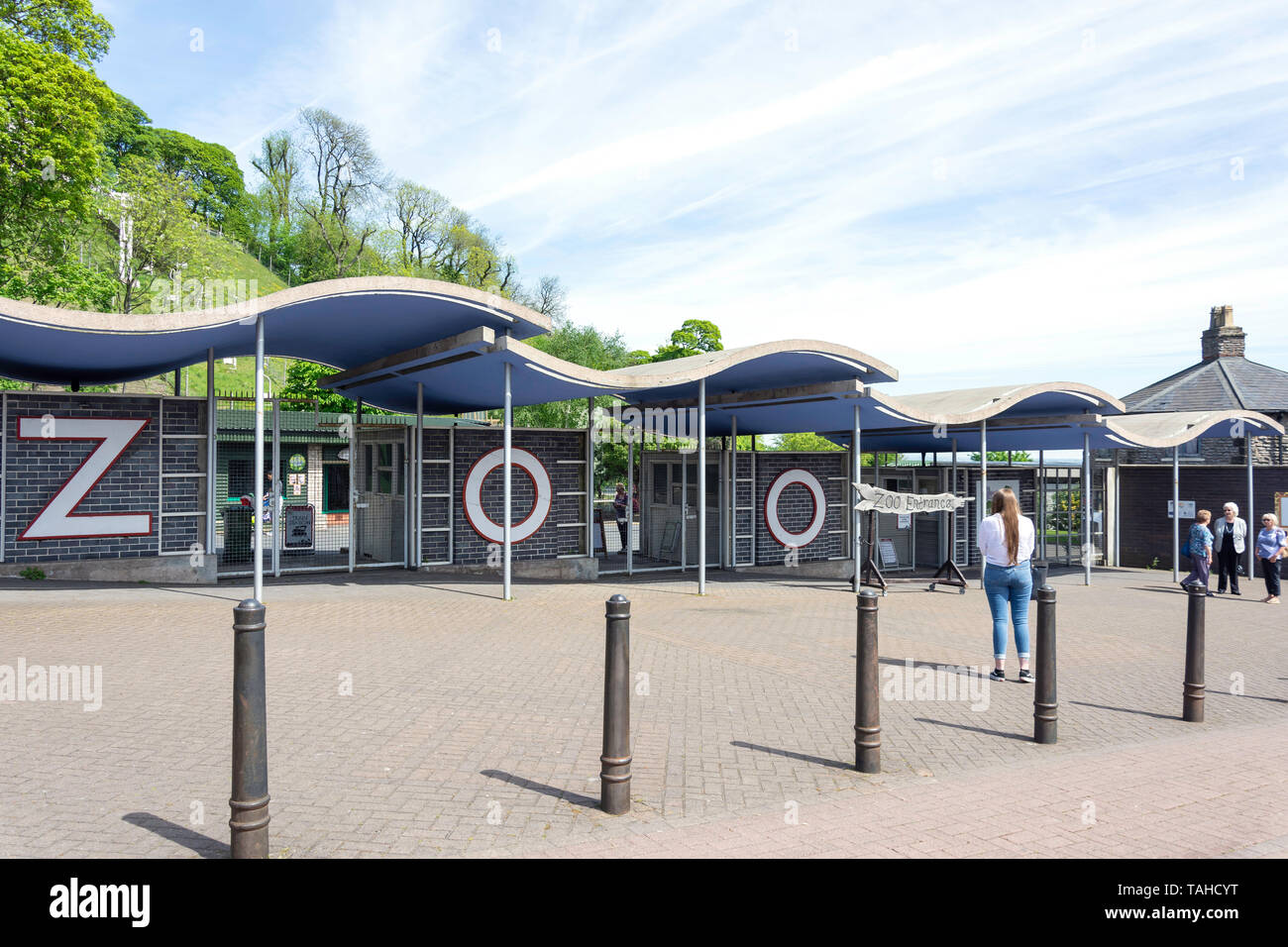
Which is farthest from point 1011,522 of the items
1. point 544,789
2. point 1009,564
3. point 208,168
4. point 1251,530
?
point 208,168

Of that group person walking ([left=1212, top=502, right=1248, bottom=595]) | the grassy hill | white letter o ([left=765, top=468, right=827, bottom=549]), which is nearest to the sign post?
white letter o ([left=765, top=468, right=827, bottom=549])

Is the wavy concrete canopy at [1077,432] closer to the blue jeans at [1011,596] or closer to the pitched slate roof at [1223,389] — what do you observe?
the pitched slate roof at [1223,389]

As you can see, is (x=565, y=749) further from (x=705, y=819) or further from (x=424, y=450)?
(x=424, y=450)

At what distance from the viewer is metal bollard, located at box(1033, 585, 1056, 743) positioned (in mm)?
6043

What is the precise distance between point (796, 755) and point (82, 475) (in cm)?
1051

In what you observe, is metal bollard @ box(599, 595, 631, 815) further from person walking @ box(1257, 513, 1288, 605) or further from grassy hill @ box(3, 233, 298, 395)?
grassy hill @ box(3, 233, 298, 395)

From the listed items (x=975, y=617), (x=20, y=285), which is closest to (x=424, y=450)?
(x=975, y=617)

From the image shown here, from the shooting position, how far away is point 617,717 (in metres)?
4.59

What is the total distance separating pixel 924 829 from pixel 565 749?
219cm

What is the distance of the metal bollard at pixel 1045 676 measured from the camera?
6.04m

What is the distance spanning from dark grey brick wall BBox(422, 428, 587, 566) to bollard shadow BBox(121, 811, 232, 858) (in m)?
10.2

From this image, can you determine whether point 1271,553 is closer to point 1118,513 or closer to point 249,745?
point 1118,513

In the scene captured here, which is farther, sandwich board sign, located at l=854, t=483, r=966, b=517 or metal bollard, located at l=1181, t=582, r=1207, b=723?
sandwich board sign, located at l=854, t=483, r=966, b=517

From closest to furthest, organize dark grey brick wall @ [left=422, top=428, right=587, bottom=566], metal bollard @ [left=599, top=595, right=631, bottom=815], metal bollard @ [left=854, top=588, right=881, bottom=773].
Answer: metal bollard @ [left=599, top=595, right=631, bottom=815], metal bollard @ [left=854, top=588, right=881, bottom=773], dark grey brick wall @ [left=422, top=428, right=587, bottom=566]
